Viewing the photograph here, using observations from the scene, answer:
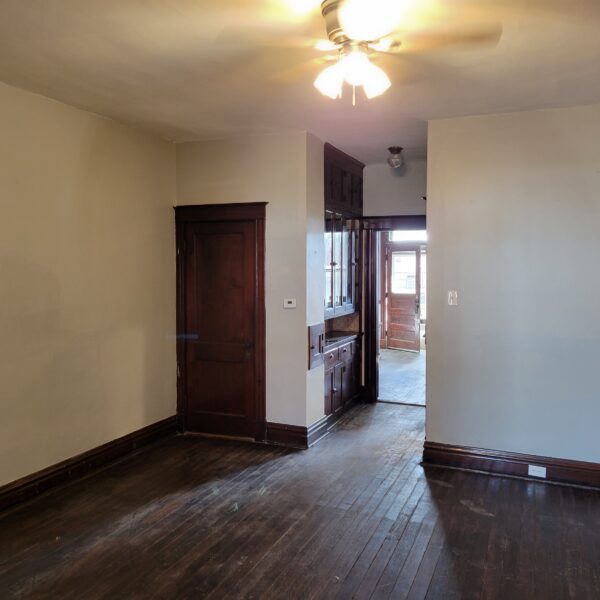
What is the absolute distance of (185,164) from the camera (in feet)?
15.8

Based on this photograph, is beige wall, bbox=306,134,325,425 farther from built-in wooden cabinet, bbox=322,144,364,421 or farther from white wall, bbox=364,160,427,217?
white wall, bbox=364,160,427,217

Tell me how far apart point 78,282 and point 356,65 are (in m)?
2.49

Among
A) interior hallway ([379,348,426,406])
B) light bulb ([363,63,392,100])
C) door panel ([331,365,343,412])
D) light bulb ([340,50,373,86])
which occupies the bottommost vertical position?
interior hallway ([379,348,426,406])

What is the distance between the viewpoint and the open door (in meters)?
9.84

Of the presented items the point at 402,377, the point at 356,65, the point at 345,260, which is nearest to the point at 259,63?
the point at 356,65

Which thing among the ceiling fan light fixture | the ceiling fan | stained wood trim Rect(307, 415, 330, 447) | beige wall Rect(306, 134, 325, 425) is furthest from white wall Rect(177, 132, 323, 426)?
the ceiling fan

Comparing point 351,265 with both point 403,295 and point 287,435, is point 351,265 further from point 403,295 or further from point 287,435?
point 403,295

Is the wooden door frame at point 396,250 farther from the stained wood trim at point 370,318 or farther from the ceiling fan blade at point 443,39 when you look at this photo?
the ceiling fan blade at point 443,39

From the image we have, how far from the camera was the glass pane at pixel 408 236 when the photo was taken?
969 centimetres

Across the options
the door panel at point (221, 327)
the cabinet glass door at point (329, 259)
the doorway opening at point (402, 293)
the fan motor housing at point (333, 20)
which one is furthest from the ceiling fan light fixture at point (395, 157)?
the doorway opening at point (402, 293)

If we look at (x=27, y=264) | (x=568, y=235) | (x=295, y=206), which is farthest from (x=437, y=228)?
(x=27, y=264)

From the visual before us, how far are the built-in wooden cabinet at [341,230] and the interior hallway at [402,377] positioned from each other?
1.30 meters

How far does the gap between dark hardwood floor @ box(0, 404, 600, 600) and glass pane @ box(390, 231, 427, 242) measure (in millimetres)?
6030

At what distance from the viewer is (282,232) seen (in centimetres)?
453
